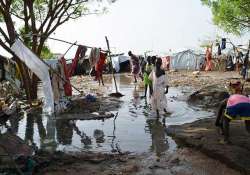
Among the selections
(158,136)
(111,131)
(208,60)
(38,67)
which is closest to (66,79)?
(38,67)

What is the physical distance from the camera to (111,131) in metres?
10.9

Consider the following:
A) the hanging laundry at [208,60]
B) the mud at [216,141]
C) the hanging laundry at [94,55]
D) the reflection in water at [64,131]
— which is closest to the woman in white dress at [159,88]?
the mud at [216,141]

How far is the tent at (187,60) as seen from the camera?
40700 millimetres

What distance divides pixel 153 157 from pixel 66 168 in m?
1.71

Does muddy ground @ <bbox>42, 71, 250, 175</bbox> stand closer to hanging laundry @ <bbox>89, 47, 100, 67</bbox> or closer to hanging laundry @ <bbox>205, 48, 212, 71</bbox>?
hanging laundry @ <bbox>89, 47, 100, 67</bbox>

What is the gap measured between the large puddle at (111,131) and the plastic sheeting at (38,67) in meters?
0.87

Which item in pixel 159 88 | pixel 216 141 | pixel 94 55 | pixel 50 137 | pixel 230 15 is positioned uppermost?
pixel 230 15

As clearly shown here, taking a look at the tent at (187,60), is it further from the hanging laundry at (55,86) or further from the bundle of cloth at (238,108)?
the bundle of cloth at (238,108)

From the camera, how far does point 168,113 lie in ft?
44.0

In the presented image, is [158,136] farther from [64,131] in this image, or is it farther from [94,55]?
[94,55]

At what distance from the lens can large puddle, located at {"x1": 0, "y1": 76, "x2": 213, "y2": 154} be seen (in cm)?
928

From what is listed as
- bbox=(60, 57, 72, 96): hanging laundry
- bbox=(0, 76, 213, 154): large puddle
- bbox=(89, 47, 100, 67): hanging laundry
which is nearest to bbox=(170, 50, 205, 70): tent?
bbox=(89, 47, 100, 67): hanging laundry

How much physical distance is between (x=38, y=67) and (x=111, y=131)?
2630mm

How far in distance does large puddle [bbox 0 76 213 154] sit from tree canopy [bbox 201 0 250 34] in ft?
56.7
